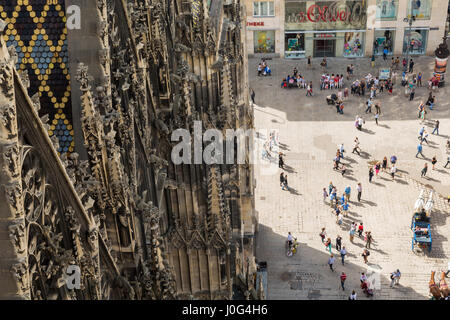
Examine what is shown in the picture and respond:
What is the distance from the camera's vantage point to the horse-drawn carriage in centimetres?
4003

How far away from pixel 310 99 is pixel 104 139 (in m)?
47.2

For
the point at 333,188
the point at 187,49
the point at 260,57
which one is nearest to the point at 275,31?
the point at 260,57

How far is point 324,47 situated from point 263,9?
7125mm

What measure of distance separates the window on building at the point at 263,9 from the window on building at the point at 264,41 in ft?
6.04

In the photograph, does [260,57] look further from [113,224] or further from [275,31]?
[113,224]

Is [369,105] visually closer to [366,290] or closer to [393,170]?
[393,170]

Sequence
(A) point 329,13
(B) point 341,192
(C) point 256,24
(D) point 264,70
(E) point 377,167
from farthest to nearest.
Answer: (C) point 256,24
(A) point 329,13
(D) point 264,70
(E) point 377,167
(B) point 341,192

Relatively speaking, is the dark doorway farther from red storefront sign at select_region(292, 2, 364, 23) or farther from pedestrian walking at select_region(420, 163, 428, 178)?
pedestrian walking at select_region(420, 163, 428, 178)

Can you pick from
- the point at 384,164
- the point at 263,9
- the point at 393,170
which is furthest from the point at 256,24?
the point at 393,170

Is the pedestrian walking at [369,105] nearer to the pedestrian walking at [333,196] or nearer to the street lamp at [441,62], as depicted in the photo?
the street lamp at [441,62]

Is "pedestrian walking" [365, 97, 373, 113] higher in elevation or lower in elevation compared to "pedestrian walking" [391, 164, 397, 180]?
higher

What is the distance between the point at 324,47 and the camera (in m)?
66.3

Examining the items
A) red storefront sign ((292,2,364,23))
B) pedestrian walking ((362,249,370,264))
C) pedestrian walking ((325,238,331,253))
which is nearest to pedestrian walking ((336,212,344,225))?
pedestrian walking ((325,238,331,253))

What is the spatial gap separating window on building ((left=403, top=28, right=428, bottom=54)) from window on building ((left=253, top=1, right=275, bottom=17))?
1284 cm
